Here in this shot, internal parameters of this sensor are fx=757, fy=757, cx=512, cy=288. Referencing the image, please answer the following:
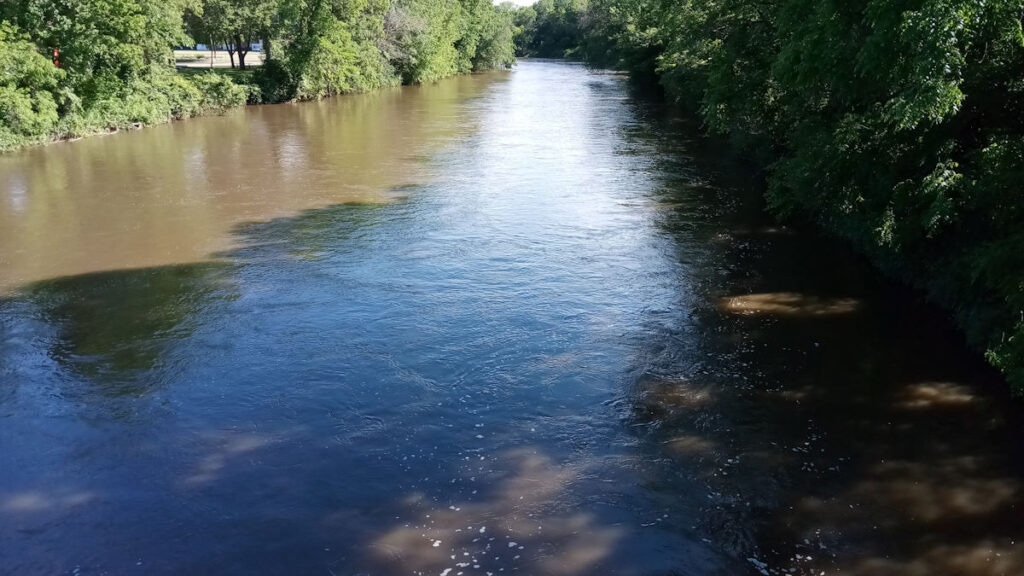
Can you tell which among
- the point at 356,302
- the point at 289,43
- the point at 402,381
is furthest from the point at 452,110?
the point at 402,381

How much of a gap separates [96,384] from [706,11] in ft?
59.2

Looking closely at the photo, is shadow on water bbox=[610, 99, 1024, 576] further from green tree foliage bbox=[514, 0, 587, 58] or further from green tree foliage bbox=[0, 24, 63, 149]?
green tree foliage bbox=[514, 0, 587, 58]

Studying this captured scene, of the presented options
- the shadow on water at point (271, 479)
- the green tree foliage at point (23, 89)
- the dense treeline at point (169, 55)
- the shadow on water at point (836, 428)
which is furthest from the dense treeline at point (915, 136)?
the dense treeline at point (169, 55)

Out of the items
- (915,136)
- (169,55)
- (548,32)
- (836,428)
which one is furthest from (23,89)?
(548,32)

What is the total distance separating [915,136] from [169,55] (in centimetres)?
3143

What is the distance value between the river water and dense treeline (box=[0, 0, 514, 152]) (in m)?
10.1

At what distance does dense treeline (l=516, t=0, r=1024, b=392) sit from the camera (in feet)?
27.8

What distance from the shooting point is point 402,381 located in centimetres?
995

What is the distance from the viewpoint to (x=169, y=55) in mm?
33219

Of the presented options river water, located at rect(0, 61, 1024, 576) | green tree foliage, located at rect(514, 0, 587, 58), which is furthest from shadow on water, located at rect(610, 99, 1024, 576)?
green tree foliage, located at rect(514, 0, 587, 58)

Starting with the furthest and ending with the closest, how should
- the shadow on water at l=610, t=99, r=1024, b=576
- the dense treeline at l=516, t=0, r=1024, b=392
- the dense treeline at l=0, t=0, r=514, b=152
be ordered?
the dense treeline at l=0, t=0, r=514, b=152 < the dense treeline at l=516, t=0, r=1024, b=392 < the shadow on water at l=610, t=99, r=1024, b=576

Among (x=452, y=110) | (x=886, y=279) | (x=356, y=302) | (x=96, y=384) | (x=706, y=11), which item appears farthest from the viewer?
(x=452, y=110)

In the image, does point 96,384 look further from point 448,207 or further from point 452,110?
point 452,110

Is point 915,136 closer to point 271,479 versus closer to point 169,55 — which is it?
point 271,479
